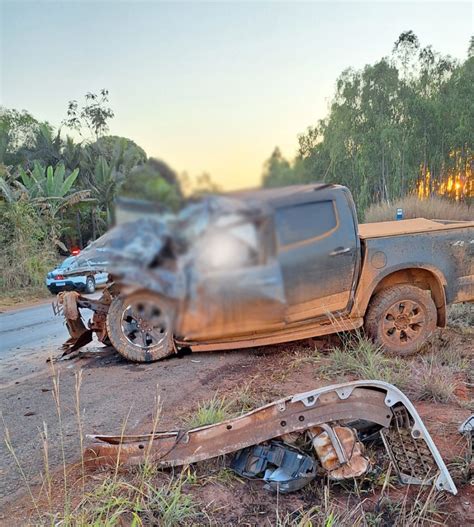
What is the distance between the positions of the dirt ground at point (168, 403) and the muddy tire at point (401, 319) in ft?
2.65

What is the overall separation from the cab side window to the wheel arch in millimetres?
4022

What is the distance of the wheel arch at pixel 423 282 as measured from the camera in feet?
15.0

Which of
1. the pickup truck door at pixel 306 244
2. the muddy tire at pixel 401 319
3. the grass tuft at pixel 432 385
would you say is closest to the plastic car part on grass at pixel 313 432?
the grass tuft at pixel 432 385

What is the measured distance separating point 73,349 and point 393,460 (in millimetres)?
4669

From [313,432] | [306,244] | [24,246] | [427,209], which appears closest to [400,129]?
[427,209]

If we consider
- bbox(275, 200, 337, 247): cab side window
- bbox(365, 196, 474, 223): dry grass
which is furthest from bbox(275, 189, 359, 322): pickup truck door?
bbox(365, 196, 474, 223): dry grass

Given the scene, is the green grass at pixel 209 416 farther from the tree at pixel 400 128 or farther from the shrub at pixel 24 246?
the tree at pixel 400 128

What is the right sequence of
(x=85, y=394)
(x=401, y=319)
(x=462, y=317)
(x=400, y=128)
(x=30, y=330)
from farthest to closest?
1. (x=30, y=330)
2. (x=462, y=317)
3. (x=401, y=319)
4. (x=85, y=394)
5. (x=400, y=128)

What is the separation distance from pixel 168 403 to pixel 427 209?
4.11 m

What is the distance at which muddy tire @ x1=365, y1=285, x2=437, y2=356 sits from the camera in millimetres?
4957

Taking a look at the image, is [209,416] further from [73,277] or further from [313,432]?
[73,277]

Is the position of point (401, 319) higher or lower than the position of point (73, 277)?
lower

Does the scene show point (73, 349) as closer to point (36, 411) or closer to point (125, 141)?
point (36, 411)

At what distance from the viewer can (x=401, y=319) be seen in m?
5.22
